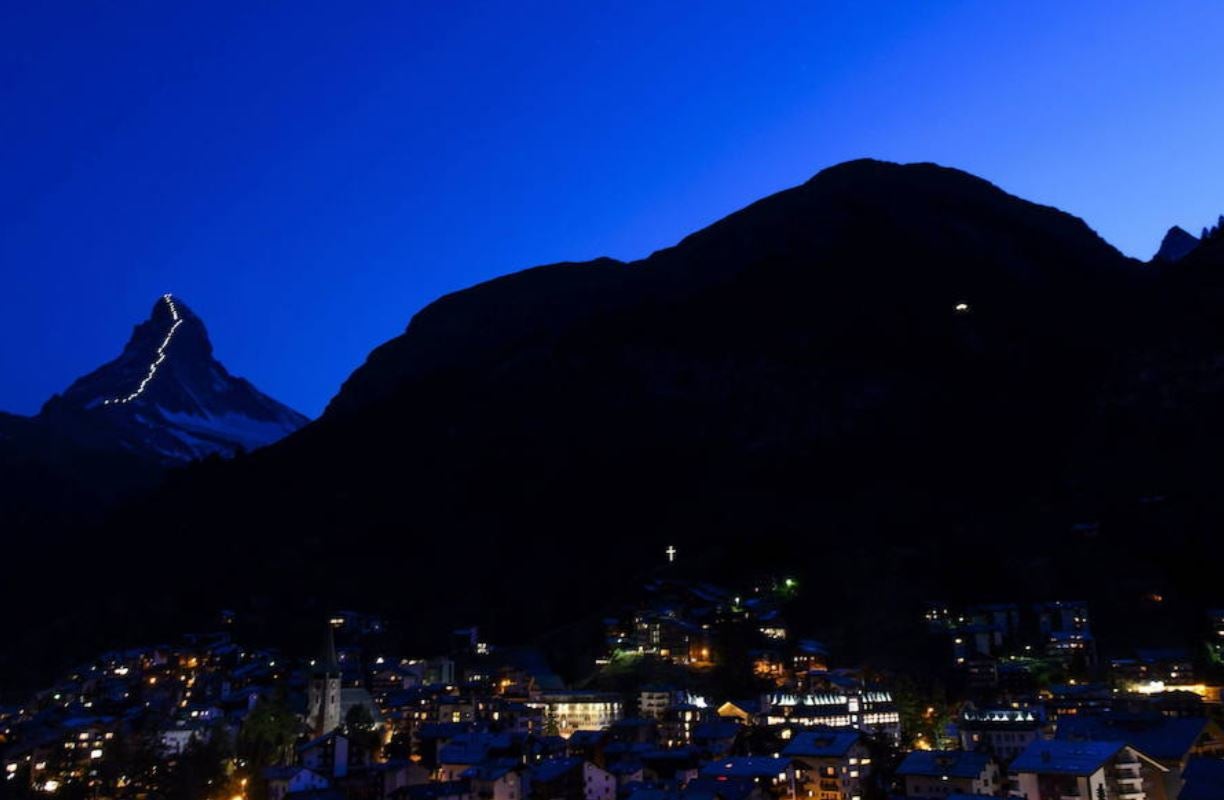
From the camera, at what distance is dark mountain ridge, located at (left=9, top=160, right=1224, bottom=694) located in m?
89.4

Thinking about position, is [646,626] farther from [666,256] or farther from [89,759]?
[666,256]

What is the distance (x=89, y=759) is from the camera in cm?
5912

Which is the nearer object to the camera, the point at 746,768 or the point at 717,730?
the point at 746,768

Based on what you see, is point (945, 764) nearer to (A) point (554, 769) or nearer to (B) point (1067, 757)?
(B) point (1067, 757)

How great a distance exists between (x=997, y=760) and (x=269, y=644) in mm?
68581

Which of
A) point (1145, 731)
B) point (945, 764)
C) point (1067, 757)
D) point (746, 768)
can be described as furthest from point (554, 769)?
point (1145, 731)

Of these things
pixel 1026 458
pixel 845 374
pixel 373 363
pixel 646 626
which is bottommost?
pixel 646 626

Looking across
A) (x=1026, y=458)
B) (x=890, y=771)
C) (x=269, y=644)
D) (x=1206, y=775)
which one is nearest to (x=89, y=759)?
(x=269, y=644)

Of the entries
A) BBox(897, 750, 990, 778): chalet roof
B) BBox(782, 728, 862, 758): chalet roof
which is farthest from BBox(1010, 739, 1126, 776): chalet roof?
BBox(782, 728, 862, 758): chalet roof

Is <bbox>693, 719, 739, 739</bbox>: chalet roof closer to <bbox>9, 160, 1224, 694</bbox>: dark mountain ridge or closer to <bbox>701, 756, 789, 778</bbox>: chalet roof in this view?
<bbox>701, 756, 789, 778</bbox>: chalet roof

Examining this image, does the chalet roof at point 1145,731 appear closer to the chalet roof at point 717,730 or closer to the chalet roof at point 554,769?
the chalet roof at point 717,730

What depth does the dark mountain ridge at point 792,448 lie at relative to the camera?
293 feet

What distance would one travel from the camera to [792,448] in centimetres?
12062

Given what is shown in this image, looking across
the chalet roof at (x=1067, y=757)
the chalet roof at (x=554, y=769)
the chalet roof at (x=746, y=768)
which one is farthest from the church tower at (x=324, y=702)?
the chalet roof at (x=1067, y=757)
